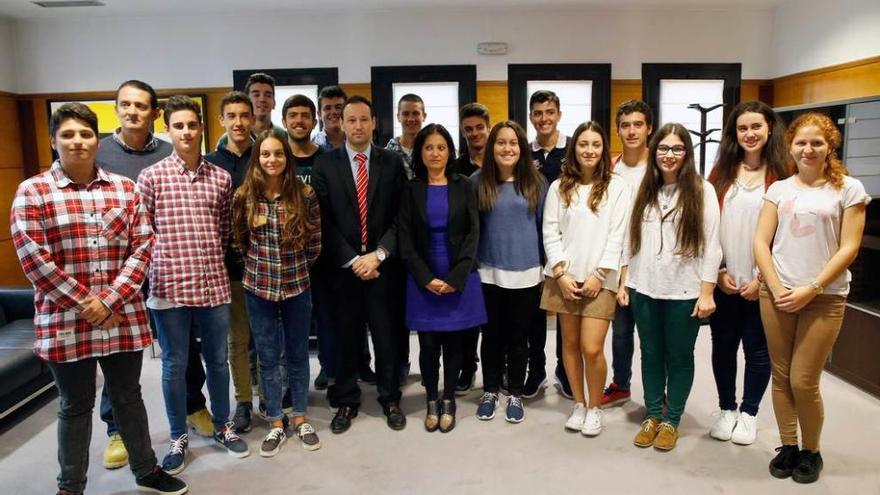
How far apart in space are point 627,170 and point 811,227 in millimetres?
939

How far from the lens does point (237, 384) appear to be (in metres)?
3.21

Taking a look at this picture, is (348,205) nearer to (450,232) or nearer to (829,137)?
(450,232)

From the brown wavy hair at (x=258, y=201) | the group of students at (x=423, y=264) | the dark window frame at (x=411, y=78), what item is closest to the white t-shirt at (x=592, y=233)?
the group of students at (x=423, y=264)

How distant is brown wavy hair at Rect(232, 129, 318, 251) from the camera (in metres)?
2.76

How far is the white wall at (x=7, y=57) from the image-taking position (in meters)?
6.06

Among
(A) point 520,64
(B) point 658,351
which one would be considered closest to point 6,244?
(A) point 520,64

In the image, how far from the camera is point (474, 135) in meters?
3.64

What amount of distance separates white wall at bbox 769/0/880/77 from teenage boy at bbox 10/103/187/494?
5676mm

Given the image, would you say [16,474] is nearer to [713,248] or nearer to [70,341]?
[70,341]

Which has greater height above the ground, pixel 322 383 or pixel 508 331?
pixel 508 331

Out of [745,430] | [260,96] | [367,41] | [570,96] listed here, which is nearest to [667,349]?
[745,430]

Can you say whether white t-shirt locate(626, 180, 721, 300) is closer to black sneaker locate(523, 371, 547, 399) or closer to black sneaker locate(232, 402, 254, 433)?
black sneaker locate(523, 371, 547, 399)

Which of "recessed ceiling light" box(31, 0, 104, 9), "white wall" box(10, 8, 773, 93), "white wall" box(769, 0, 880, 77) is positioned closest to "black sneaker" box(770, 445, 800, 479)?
"white wall" box(769, 0, 880, 77)

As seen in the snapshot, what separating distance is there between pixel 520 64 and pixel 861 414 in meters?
4.40
